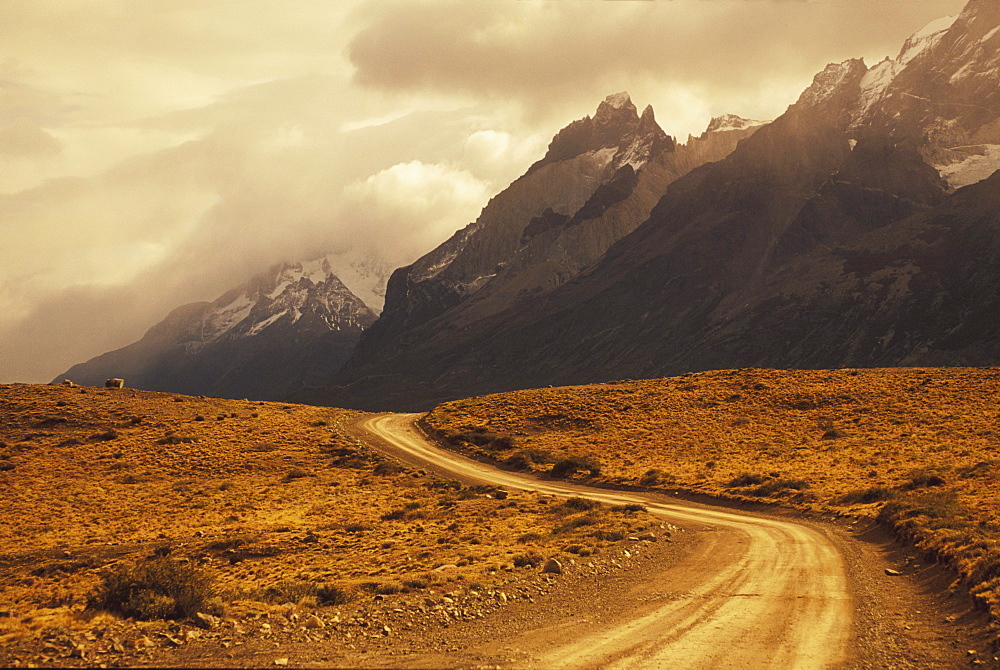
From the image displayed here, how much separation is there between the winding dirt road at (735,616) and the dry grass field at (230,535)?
11.5 feet

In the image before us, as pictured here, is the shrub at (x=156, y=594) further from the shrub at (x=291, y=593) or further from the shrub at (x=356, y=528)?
the shrub at (x=356, y=528)

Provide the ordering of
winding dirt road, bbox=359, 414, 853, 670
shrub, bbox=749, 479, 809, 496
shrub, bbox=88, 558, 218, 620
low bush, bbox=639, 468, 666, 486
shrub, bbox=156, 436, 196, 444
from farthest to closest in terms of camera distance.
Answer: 1. shrub, bbox=156, 436, 196, 444
2. low bush, bbox=639, 468, 666, 486
3. shrub, bbox=749, 479, 809, 496
4. shrub, bbox=88, 558, 218, 620
5. winding dirt road, bbox=359, 414, 853, 670

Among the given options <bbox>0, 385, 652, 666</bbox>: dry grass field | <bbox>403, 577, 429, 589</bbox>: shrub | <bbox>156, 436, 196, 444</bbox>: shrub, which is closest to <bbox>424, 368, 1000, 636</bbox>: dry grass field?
<bbox>0, 385, 652, 666</bbox>: dry grass field

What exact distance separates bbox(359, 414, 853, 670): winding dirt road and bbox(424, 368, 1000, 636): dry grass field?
3.65 m

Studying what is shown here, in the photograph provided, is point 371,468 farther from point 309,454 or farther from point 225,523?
point 225,523

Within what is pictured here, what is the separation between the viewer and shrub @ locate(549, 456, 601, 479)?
54097 mm

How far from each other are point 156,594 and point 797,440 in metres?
51.3

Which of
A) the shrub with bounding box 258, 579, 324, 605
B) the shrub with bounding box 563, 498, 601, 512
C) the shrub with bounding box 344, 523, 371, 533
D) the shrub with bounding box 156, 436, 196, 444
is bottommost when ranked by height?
the shrub with bounding box 344, 523, 371, 533

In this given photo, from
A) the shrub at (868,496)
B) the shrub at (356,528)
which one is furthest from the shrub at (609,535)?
the shrub at (868,496)

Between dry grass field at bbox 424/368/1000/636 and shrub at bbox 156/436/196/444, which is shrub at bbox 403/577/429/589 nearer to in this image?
dry grass field at bbox 424/368/1000/636

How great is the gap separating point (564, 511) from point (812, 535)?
11.5 m

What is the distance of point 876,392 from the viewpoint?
235ft

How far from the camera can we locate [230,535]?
35.8 meters

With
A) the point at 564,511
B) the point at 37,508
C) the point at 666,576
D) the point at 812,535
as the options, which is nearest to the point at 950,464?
the point at 812,535
